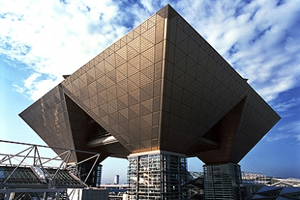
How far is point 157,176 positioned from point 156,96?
909cm

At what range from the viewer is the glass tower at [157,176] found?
21.9 meters

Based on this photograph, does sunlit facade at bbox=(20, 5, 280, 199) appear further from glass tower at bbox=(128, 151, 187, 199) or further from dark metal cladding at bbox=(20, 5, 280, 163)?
glass tower at bbox=(128, 151, 187, 199)

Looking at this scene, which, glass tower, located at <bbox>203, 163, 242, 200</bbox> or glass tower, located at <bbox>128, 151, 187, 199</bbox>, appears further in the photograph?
glass tower, located at <bbox>203, 163, 242, 200</bbox>

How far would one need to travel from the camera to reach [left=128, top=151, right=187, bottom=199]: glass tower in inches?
862

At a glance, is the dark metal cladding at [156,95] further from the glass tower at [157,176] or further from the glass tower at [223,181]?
the glass tower at [223,181]

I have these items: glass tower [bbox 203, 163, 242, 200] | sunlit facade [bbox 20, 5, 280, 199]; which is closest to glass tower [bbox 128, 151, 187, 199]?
sunlit facade [bbox 20, 5, 280, 199]

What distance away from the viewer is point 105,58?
806 inches

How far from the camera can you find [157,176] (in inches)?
877

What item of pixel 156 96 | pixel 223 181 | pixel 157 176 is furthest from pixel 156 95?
pixel 223 181

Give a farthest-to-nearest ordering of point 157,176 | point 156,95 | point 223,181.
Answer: point 223,181 < point 157,176 < point 156,95

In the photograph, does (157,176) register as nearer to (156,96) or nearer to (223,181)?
(156,96)

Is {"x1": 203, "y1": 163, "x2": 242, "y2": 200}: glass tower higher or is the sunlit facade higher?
the sunlit facade

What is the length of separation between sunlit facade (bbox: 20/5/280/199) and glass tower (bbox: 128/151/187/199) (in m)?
0.61

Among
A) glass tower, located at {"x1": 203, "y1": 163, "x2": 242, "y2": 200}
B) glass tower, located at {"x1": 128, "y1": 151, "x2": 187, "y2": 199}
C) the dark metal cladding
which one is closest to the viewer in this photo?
the dark metal cladding
